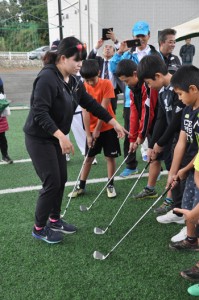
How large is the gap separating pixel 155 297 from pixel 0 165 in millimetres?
3678

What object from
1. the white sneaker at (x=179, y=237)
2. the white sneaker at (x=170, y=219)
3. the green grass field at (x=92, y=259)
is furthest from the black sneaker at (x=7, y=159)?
the white sneaker at (x=179, y=237)

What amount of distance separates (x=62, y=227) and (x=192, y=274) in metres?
1.35

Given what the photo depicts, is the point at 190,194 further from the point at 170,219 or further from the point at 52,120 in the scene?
the point at 52,120

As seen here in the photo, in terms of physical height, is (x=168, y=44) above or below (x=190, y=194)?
above

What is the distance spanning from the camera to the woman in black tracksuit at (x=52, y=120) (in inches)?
102

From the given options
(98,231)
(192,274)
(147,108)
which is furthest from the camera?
(147,108)

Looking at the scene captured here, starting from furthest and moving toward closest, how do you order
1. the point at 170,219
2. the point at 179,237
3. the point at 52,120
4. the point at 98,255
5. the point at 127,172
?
1. the point at 127,172
2. the point at 170,219
3. the point at 179,237
4. the point at 98,255
5. the point at 52,120

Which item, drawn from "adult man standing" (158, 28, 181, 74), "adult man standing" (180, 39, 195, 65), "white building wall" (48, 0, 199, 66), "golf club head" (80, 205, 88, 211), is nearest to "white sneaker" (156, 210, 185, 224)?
"golf club head" (80, 205, 88, 211)

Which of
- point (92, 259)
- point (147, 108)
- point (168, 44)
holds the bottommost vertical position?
point (92, 259)

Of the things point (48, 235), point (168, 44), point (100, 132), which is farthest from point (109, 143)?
point (168, 44)

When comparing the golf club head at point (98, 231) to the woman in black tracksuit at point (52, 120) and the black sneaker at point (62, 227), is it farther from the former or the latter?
the woman in black tracksuit at point (52, 120)

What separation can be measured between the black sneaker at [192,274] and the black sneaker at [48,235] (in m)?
1.19

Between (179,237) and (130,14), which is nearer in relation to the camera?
(179,237)

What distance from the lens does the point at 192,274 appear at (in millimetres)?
2475
